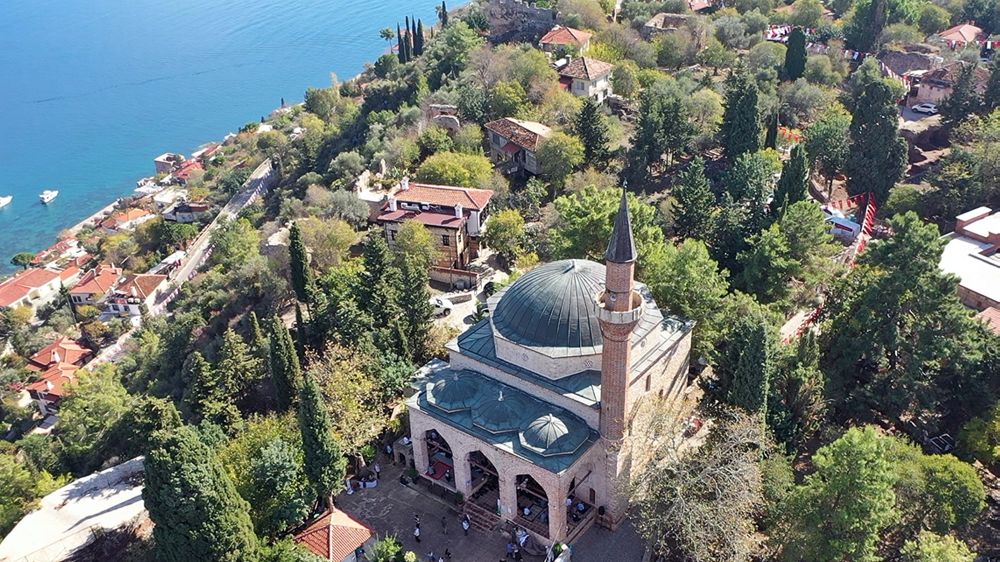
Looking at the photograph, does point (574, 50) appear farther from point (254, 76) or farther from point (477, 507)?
point (254, 76)

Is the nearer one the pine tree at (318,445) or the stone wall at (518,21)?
the pine tree at (318,445)

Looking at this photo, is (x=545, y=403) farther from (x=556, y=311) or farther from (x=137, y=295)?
(x=137, y=295)

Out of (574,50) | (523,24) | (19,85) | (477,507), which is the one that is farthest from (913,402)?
(19,85)

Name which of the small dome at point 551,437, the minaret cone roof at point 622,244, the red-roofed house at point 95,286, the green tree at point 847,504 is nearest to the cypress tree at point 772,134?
the green tree at point 847,504

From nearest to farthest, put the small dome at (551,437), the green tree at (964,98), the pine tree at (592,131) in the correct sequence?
the small dome at (551,437) < the pine tree at (592,131) < the green tree at (964,98)

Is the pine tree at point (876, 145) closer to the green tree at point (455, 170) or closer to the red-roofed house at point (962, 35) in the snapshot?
the green tree at point (455, 170)

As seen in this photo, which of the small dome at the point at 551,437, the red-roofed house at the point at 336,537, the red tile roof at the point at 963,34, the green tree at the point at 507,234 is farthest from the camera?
the red tile roof at the point at 963,34
